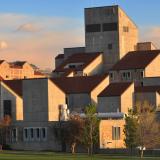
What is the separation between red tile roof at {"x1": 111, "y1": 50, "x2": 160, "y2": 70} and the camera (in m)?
155

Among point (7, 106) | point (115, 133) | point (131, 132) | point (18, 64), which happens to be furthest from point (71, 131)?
point (18, 64)

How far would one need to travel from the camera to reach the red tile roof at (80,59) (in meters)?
161

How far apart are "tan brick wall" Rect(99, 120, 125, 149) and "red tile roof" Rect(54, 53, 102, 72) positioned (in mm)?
43292

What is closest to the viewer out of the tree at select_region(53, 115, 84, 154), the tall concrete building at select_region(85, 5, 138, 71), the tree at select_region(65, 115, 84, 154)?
the tree at select_region(65, 115, 84, 154)

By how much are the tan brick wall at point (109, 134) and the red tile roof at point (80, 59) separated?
43292mm

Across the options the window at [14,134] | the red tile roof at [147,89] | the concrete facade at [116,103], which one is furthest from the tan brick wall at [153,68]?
the window at [14,134]

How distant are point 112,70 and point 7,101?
2929 centimetres

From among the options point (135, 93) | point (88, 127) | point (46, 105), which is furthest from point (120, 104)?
point (88, 127)

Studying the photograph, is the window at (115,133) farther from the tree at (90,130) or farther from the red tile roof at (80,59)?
the red tile roof at (80,59)

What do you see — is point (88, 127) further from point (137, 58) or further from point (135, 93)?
point (137, 58)

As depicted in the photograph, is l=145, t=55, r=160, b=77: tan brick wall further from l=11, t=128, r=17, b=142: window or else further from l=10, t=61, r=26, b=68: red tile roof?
l=11, t=128, r=17, b=142: window

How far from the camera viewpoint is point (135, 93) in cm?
13800

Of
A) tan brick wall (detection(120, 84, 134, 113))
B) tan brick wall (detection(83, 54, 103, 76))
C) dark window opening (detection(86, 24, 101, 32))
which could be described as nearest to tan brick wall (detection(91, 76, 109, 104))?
tan brick wall (detection(120, 84, 134, 113))

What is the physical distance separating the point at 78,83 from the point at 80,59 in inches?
921
